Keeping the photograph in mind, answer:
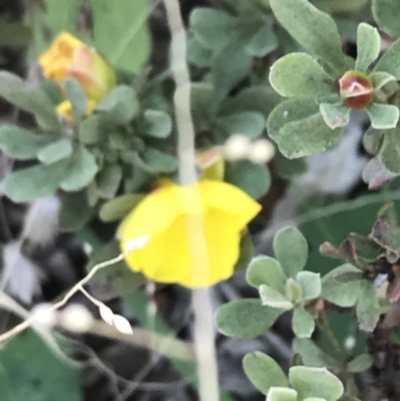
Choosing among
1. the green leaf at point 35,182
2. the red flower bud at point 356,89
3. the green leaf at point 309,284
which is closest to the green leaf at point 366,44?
the red flower bud at point 356,89

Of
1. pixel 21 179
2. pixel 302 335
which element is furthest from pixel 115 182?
pixel 302 335

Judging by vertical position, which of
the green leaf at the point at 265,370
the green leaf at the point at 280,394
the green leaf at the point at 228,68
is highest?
the green leaf at the point at 228,68

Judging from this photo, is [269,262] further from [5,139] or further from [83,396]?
[83,396]

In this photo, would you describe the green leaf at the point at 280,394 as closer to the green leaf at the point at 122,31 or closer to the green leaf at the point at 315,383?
the green leaf at the point at 315,383

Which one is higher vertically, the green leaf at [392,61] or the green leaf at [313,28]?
the green leaf at [313,28]

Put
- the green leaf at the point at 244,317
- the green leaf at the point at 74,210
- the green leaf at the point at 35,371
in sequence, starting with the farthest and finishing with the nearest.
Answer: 1. the green leaf at the point at 35,371
2. the green leaf at the point at 74,210
3. the green leaf at the point at 244,317

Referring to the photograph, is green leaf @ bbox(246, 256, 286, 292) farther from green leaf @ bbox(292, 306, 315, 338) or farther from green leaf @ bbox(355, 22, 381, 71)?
green leaf @ bbox(355, 22, 381, 71)

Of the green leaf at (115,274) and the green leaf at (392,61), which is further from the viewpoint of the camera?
the green leaf at (115,274)
